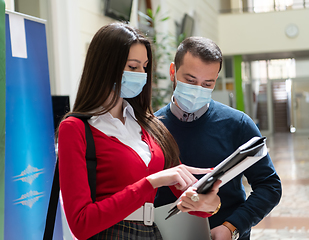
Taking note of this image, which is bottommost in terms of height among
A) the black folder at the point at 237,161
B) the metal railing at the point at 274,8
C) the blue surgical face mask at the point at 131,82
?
the black folder at the point at 237,161

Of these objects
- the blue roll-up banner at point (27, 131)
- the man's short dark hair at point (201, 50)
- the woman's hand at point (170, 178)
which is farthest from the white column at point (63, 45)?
the woman's hand at point (170, 178)

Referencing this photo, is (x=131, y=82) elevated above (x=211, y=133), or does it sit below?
above

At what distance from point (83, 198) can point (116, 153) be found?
0.63 ft

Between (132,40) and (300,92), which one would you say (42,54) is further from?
(300,92)

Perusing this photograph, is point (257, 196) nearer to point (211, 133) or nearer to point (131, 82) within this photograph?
point (211, 133)

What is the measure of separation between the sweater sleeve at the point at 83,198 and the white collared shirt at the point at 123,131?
0.14 metres

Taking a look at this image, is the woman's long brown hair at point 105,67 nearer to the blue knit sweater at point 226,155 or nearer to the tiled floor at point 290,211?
the blue knit sweater at point 226,155

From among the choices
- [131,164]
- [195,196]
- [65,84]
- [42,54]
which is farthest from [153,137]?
[65,84]

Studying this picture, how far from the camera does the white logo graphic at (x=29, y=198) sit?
7.05 feet

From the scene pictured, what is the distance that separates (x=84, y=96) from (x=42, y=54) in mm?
1225

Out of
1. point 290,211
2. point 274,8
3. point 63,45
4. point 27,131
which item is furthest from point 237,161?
point 274,8

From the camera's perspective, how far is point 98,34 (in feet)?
4.18

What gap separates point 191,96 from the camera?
1657 mm

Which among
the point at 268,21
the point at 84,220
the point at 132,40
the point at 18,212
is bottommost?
the point at 18,212
